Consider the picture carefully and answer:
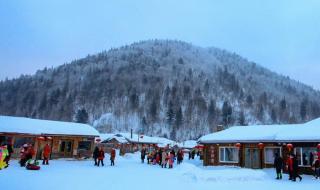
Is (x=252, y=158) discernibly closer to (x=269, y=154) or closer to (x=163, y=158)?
(x=269, y=154)

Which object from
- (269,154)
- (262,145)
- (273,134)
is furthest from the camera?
(273,134)

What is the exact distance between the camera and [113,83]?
12650 centimetres

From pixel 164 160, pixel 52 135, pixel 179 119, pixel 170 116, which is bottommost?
pixel 164 160

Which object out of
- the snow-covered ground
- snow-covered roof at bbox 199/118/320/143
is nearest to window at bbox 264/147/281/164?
snow-covered roof at bbox 199/118/320/143

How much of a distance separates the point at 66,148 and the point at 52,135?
2458mm

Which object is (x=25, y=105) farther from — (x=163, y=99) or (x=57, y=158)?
(x=57, y=158)

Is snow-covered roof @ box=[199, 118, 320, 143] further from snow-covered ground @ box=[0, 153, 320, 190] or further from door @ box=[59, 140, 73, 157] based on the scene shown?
door @ box=[59, 140, 73, 157]

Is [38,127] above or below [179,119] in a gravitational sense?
below

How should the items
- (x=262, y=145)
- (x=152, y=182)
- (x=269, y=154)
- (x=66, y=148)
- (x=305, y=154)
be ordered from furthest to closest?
1. (x=66, y=148)
2. (x=269, y=154)
3. (x=262, y=145)
4. (x=305, y=154)
5. (x=152, y=182)

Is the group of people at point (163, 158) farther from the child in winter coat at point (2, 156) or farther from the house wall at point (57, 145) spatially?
the child in winter coat at point (2, 156)

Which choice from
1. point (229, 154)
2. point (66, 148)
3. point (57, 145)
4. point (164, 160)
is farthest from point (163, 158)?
point (57, 145)

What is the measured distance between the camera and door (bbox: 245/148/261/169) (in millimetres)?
23820

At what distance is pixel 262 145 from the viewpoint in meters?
23.1

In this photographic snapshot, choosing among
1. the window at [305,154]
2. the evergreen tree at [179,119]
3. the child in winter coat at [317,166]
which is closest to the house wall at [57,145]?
the window at [305,154]
